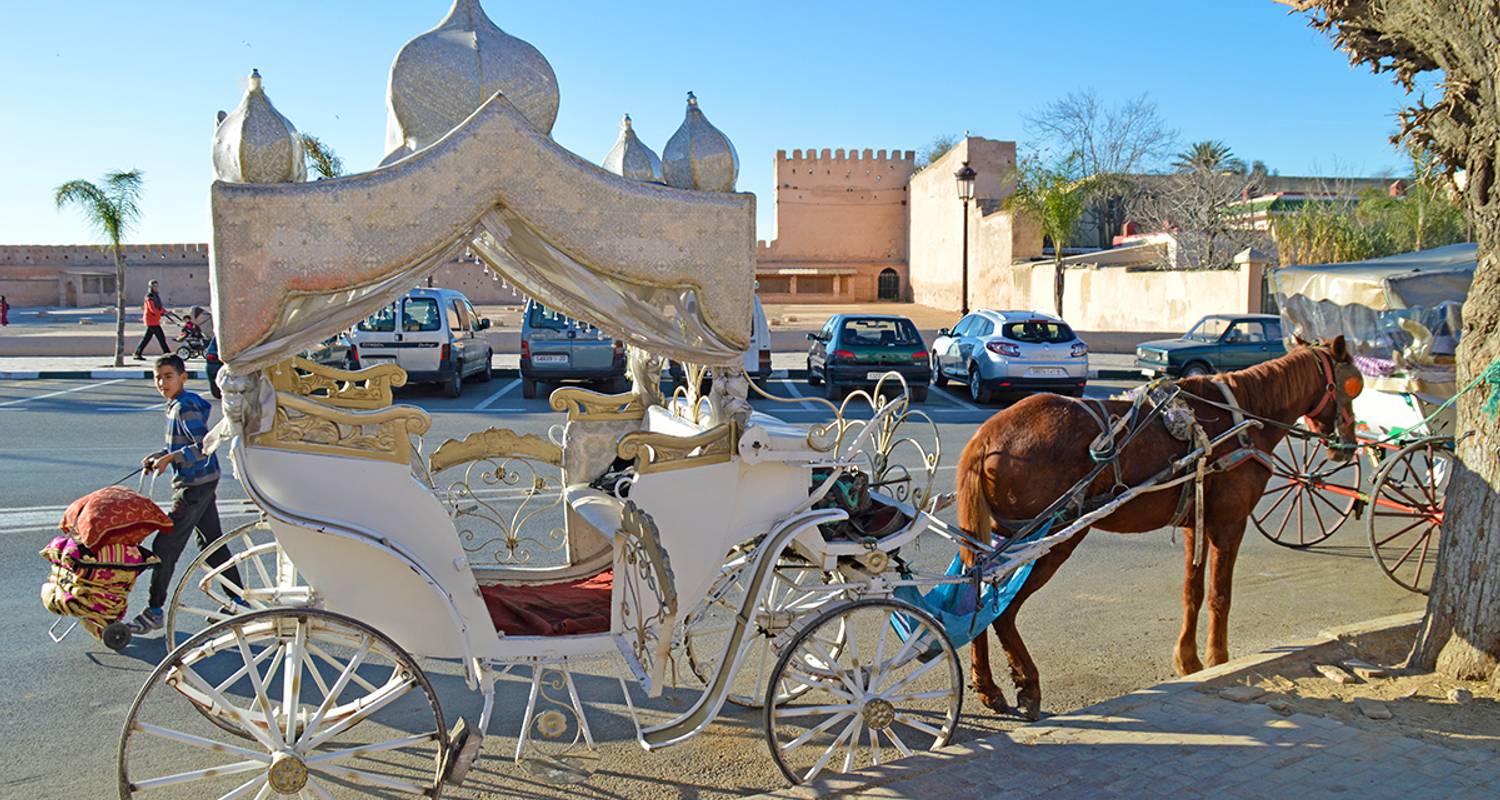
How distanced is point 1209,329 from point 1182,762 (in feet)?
59.7

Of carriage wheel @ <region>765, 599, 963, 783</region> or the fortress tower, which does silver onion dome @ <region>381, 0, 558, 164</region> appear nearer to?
carriage wheel @ <region>765, 599, 963, 783</region>

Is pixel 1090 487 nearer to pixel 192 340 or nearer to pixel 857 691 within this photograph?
pixel 857 691

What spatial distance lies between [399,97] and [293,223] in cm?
76

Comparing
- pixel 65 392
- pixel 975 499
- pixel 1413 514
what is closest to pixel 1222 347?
pixel 1413 514

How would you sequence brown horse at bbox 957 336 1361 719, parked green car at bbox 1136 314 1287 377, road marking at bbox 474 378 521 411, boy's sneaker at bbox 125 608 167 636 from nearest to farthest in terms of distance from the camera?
brown horse at bbox 957 336 1361 719 → boy's sneaker at bbox 125 608 167 636 → road marking at bbox 474 378 521 411 → parked green car at bbox 1136 314 1287 377

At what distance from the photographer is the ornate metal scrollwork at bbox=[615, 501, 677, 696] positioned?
157 inches

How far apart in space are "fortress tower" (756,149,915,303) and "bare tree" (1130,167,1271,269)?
803 inches

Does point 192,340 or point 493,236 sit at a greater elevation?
point 493,236

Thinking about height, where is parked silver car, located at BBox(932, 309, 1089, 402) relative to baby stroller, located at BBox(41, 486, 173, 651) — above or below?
above

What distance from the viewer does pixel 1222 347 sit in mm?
19609

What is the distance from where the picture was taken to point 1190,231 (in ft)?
106

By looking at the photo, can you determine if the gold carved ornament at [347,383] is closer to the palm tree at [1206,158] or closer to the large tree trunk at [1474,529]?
the large tree trunk at [1474,529]

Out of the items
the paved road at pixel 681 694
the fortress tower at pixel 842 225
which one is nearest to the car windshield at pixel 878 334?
the paved road at pixel 681 694

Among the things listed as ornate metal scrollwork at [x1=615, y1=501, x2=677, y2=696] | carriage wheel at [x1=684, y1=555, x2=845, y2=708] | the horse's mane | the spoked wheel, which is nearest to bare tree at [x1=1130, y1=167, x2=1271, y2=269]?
the horse's mane
